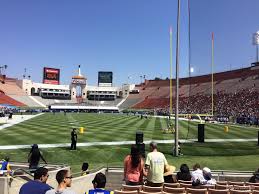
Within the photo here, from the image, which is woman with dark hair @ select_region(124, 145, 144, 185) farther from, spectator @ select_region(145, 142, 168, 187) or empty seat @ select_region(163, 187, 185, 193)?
empty seat @ select_region(163, 187, 185, 193)

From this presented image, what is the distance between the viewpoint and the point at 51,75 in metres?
155

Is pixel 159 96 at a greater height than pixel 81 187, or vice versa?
pixel 159 96

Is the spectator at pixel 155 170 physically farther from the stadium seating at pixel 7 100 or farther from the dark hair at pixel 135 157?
the stadium seating at pixel 7 100

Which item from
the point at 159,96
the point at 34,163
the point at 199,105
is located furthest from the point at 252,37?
the point at 159,96

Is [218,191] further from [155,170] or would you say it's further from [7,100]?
[7,100]

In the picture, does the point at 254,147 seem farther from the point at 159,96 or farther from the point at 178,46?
the point at 159,96

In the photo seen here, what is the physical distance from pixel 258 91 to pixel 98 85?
3935 inches

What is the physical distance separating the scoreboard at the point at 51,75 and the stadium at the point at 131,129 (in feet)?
1.47

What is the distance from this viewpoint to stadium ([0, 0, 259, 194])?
11.2 meters

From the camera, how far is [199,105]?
77875mm

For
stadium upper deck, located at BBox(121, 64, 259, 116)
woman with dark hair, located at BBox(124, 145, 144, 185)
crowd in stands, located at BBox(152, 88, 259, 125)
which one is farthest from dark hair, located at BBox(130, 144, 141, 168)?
crowd in stands, located at BBox(152, 88, 259, 125)

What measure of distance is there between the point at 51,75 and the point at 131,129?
12369cm

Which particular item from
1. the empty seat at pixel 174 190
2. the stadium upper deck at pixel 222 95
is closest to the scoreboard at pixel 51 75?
the stadium upper deck at pixel 222 95

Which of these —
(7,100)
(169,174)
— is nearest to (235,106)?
(169,174)
